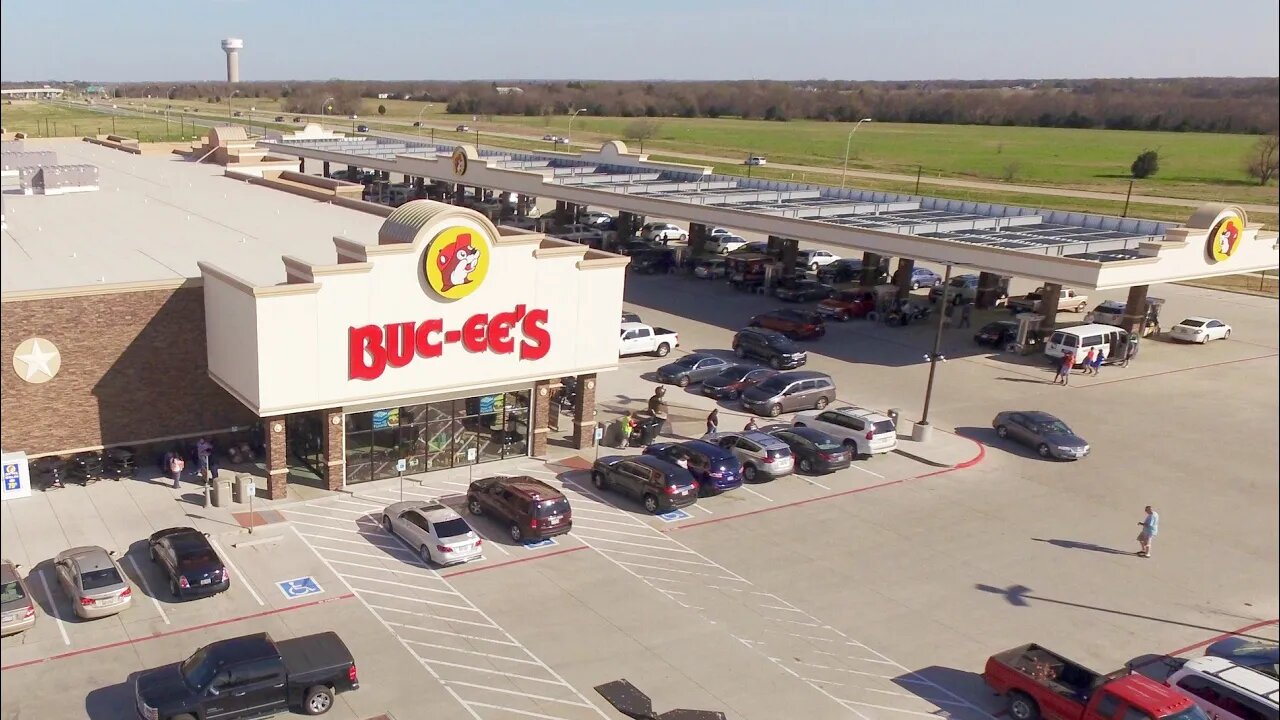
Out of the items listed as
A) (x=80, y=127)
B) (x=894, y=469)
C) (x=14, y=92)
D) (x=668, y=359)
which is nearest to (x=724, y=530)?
(x=894, y=469)

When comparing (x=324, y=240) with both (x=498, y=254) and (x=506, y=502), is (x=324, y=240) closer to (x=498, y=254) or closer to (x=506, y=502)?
(x=498, y=254)

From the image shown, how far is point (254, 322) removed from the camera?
2650cm

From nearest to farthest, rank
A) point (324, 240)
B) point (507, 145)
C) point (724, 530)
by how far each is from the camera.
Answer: point (724, 530) → point (324, 240) → point (507, 145)

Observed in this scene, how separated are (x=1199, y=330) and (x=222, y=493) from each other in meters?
45.8

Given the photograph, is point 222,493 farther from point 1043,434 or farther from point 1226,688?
point 1043,434

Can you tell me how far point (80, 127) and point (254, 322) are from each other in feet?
340

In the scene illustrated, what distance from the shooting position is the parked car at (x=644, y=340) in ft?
145

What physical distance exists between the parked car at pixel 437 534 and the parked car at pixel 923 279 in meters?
43.3

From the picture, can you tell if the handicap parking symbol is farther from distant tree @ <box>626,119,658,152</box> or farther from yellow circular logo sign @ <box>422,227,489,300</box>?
distant tree @ <box>626,119,658,152</box>

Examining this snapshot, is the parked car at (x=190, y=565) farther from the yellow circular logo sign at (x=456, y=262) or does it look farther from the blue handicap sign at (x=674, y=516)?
the blue handicap sign at (x=674, y=516)

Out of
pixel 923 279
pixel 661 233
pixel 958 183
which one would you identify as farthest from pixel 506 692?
pixel 958 183

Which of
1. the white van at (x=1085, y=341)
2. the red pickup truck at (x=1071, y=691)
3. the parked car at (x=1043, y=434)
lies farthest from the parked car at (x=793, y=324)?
the red pickup truck at (x=1071, y=691)

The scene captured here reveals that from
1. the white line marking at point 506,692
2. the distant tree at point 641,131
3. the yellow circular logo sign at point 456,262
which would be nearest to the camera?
the white line marking at point 506,692

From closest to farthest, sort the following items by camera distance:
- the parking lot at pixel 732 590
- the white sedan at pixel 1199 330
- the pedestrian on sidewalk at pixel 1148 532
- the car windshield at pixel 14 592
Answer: the parking lot at pixel 732 590 → the car windshield at pixel 14 592 → the pedestrian on sidewalk at pixel 1148 532 → the white sedan at pixel 1199 330
